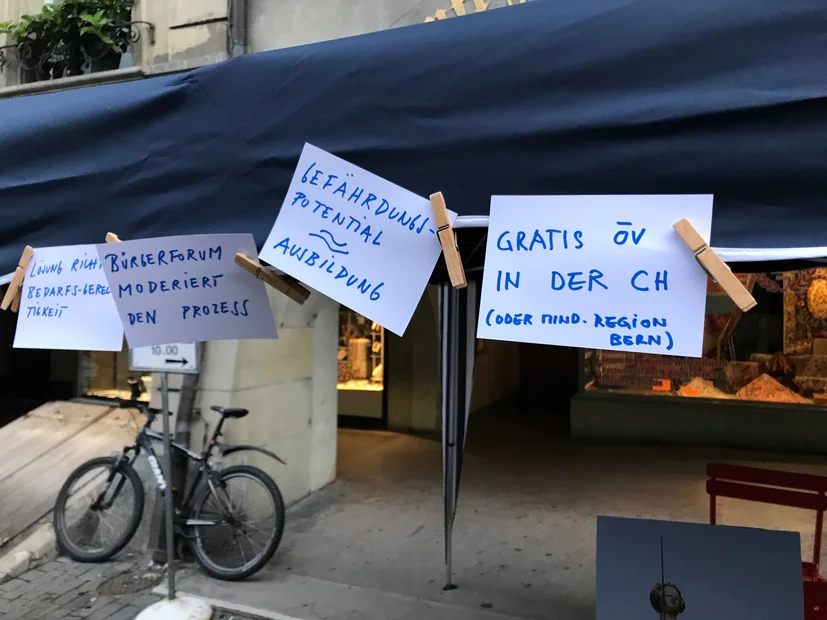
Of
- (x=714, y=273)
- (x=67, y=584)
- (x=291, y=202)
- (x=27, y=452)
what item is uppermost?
(x=291, y=202)

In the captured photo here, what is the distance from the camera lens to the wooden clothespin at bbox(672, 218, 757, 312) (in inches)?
65.0

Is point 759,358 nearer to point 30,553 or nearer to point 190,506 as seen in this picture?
point 190,506

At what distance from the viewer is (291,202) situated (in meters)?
2.18

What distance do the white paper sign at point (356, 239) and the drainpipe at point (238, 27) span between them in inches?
173

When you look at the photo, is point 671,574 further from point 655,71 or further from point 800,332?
point 800,332

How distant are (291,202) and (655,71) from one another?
1226 mm

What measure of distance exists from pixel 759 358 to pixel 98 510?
7.35 metres

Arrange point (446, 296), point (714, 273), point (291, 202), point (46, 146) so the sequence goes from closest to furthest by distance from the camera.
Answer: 1. point (714, 273)
2. point (291, 202)
3. point (46, 146)
4. point (446, 296)

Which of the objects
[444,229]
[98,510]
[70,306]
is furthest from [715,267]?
[98,510]

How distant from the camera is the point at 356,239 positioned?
82.7 inches

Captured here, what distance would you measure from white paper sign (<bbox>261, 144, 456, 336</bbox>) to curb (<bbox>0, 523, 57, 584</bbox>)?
3.79m

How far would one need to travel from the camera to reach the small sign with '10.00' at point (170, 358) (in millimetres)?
4102

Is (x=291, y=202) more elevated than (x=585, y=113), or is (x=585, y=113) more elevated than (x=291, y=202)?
(x=585, y=113)

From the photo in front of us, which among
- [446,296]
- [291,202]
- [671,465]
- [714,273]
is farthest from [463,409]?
[671,465]
